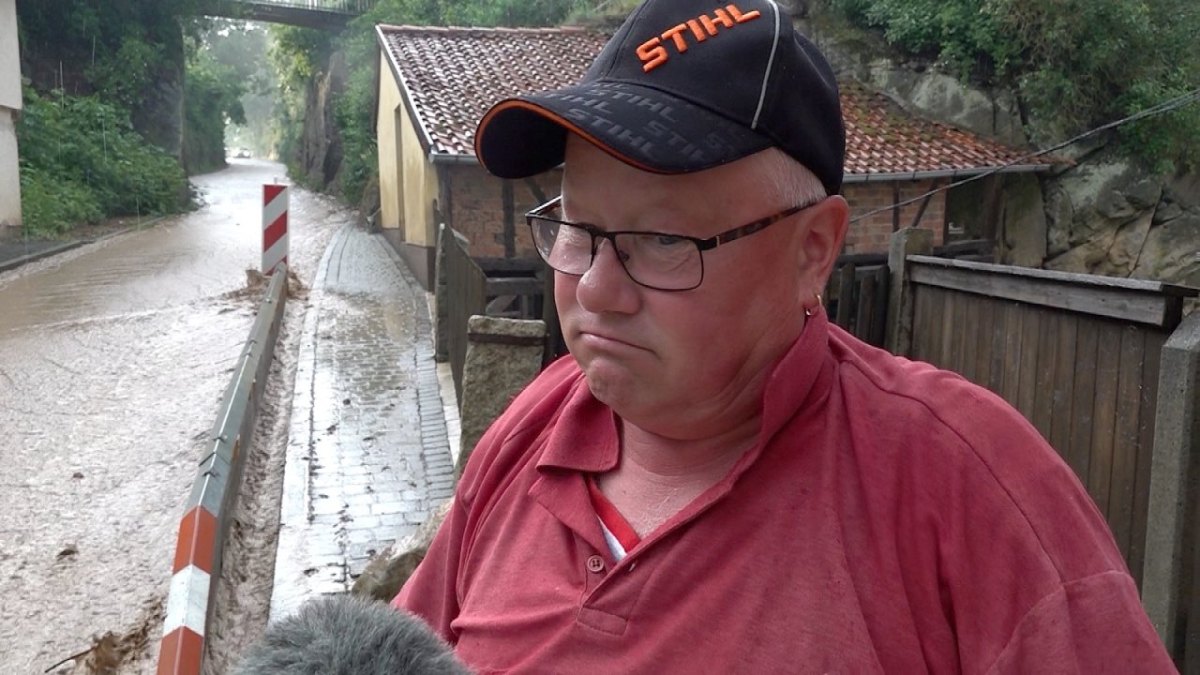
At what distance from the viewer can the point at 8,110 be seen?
55.2 ft

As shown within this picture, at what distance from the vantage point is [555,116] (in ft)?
4.09

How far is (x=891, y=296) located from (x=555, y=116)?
245 inches

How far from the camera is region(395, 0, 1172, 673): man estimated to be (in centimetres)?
107

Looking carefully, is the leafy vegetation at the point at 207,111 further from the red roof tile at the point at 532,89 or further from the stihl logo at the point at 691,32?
the stihl logo at the point at 691,32

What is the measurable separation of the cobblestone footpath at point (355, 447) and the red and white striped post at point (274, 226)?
3.71 ft

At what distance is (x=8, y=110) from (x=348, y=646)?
756 inches

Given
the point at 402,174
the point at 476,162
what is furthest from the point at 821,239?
the point at 402,174

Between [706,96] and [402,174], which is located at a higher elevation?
[402,174]

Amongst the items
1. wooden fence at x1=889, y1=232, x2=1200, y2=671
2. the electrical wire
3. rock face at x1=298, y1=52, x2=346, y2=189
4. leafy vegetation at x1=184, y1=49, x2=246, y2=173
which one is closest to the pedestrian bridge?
rock face at x1=298, y1=52, x2=346, y2=189

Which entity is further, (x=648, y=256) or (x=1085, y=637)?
(x=648, y=256)

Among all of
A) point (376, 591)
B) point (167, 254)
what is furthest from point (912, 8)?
point (376, 591)

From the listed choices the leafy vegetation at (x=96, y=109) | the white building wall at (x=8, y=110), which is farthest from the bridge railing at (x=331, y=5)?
the white building wall at (x=8, y=110)

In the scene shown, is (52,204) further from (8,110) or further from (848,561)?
(848,561)

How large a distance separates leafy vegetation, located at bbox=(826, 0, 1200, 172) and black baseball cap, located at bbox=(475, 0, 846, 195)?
17.6m
